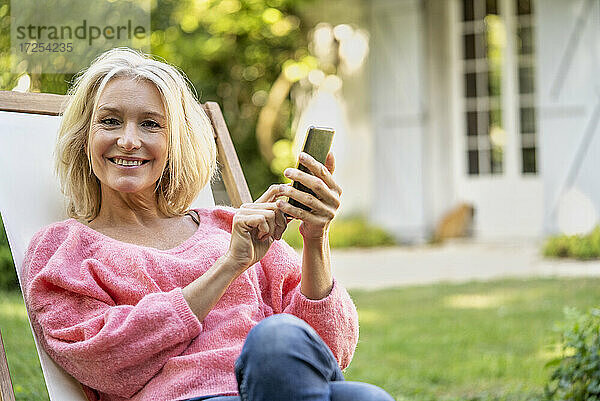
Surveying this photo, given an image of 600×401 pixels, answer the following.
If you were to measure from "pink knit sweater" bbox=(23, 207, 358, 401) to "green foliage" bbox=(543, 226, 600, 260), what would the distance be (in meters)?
5.54

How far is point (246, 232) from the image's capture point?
1606 millimetres

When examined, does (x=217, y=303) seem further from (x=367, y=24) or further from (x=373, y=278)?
(x=367, y=24)

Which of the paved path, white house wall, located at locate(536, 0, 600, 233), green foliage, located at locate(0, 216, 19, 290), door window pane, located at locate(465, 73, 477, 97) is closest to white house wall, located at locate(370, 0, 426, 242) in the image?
door window pane, located at locate(465, 73, 477, 97)

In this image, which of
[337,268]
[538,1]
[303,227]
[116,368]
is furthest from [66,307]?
[538,1]

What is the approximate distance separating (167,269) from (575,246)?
19.4ft

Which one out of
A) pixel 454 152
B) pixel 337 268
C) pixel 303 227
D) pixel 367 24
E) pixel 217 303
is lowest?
A: pixel 337 268

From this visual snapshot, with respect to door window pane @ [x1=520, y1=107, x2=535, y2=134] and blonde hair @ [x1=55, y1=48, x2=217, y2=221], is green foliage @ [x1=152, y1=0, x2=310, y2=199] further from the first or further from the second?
blonde hair @ [x1=55, y1=48, x2=217, y2=221]

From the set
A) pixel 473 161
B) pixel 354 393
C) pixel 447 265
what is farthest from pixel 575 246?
pixel 354 393

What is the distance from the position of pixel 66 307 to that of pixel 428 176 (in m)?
7.60

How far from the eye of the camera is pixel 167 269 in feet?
5.62

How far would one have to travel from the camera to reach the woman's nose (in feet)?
5.68

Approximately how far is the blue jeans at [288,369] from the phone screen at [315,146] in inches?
11.9

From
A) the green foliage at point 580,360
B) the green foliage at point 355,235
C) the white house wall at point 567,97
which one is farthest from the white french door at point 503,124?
the green foliage at point 580,360

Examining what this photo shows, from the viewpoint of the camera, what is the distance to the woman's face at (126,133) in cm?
175
